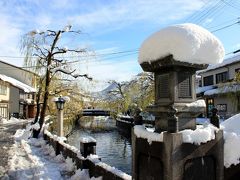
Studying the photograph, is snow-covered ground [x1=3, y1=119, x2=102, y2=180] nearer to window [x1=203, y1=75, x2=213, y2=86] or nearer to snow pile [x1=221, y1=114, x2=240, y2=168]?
snow pile [x1=221, y1=114, x2=240, y2=168]

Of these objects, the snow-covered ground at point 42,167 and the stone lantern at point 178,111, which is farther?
the snow-covered ground at point 42,167

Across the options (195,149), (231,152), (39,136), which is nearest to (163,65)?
(195,149)

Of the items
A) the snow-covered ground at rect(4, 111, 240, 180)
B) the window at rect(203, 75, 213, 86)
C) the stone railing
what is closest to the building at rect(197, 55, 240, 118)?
the window at rect(203, 75, 213, 86)

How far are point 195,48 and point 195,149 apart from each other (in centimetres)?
191

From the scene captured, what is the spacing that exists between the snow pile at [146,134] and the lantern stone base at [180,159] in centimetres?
8

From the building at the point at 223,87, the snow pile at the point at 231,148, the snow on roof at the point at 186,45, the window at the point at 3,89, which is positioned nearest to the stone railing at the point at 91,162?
the snow pile at the point at 231,148

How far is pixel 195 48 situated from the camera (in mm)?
5840

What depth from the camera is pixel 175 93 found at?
19.9 feet

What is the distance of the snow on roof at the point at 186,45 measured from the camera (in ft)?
18.9

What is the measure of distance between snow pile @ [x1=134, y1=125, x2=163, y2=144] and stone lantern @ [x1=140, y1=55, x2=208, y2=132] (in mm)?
273

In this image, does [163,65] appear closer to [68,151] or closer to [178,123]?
[178,123]

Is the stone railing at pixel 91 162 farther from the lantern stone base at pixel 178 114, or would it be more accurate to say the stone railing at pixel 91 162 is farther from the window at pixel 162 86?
the window at pixel 162 86

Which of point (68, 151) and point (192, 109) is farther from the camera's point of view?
point (68, 151)

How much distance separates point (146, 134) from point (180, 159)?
0.99 metres
